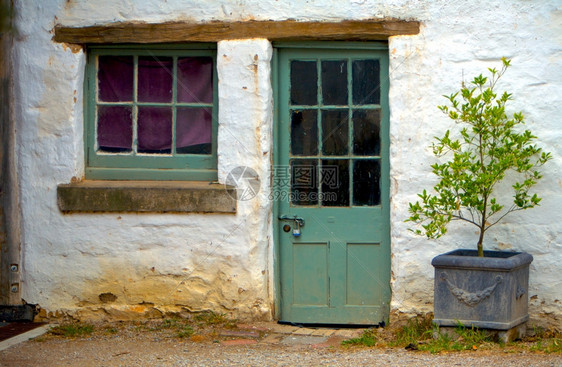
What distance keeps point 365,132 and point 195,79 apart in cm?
146

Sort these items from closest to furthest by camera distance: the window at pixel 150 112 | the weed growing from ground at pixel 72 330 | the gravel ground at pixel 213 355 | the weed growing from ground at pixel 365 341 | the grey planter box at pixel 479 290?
1. the gravel ground at pixel 213 355
2. the grey planter box at pixel 479 290
3. the weed growing from ground at pixel 365 341
4. the weed growing from ground at pixel 72 330
5. the window at pixel 150 112

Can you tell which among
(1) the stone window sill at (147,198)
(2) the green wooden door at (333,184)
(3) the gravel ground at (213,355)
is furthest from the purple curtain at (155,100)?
(3) the gravel ground at (213,355)

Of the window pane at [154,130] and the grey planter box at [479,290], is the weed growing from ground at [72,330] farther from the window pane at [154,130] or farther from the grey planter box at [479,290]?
the grey planter box at [479,290]

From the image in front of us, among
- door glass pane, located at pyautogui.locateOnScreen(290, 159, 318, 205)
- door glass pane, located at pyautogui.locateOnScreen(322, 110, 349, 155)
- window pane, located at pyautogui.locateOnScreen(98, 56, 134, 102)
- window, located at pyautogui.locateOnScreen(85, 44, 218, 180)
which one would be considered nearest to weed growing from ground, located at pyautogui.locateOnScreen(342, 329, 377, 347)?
door glass pane, located at pyautogui.locateOnScreen(290, 159, 318, 205)

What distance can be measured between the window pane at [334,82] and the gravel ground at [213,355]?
1957 mm

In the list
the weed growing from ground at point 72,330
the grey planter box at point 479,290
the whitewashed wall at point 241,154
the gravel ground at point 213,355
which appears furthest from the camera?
the weed growing from ground at point 72,330

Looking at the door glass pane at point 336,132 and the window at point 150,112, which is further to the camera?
the window at point 150,112

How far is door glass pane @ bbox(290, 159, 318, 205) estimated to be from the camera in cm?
600

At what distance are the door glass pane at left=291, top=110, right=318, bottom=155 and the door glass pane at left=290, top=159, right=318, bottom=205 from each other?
0.09 m

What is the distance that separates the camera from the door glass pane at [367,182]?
5934 millimetres

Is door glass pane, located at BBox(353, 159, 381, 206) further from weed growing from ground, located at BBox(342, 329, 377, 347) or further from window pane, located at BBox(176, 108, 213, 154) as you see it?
window pane, located at BBox(176, 108, 213, 154)

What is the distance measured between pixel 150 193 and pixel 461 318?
2.55 metres

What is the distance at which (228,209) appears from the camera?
5.84 meters

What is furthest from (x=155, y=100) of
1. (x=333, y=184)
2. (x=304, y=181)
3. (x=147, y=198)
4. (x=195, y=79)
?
(x=333, y=184)
